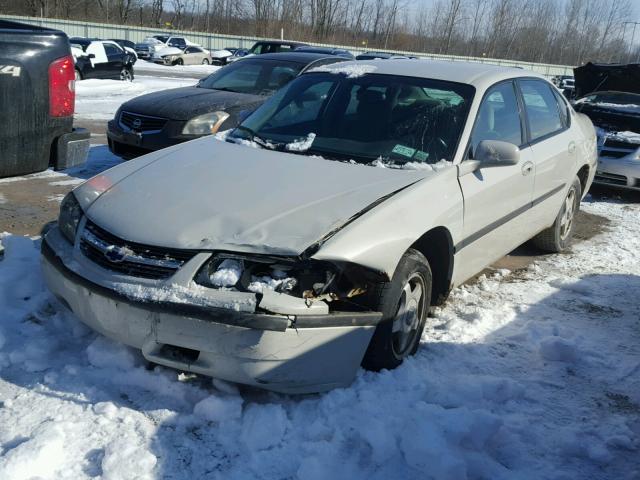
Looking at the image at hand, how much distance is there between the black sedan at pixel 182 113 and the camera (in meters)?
7.20

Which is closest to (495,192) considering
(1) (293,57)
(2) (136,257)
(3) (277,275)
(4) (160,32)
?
(3) (277,275)

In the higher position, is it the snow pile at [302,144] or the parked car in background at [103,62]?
the snow pile at [302,144]

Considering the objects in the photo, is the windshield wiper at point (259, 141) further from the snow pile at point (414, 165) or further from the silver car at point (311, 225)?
the snow pile at point (414, 165)

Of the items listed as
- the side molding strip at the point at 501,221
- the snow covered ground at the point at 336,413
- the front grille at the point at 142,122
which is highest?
the side molding strip at the point at 501,221

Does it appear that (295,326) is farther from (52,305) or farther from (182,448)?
(52,305)

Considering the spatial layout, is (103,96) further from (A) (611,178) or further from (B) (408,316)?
(B) (408,316)

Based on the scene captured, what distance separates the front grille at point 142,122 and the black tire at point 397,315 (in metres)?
4.57

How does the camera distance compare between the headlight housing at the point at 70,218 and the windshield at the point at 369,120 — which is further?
the windshield at the point at 369,120

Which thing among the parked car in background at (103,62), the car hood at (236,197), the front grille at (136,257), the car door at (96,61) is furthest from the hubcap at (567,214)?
the car door at (96,61)

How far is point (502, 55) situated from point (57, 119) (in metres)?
69.1

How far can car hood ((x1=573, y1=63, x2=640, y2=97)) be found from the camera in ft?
35.8

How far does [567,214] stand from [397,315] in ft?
10.6

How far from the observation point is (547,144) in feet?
16.8

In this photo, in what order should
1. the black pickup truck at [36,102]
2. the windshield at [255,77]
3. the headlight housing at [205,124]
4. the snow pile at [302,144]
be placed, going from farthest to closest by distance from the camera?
the windshield at [255,77] < the headlight housing at [205,124] < the black pickup truck at [36,102] < the snow pile at [302,144]
